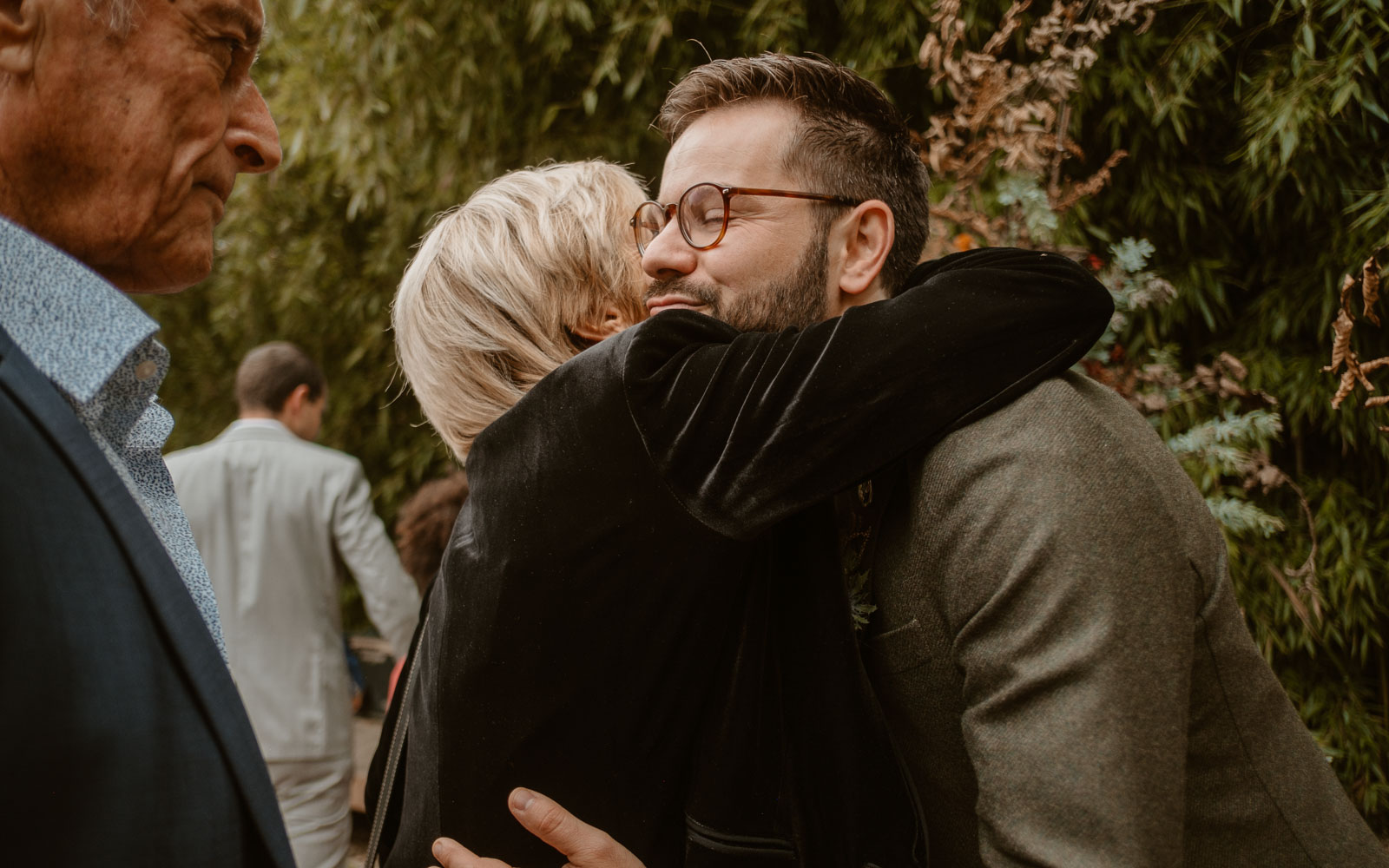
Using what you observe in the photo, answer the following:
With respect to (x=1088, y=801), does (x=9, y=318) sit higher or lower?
higher

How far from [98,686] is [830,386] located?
688mm

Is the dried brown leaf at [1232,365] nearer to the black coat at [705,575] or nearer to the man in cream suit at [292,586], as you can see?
the black coat at [705,575]

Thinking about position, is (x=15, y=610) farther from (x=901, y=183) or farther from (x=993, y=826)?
(x=901, y=183)

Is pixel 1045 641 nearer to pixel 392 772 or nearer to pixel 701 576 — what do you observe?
pixel 701 576

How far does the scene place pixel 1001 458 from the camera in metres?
0.99

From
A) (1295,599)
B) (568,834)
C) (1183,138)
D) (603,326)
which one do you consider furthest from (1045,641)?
(1183,138)

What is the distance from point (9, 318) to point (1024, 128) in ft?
7.20

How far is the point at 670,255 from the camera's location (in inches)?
54.8

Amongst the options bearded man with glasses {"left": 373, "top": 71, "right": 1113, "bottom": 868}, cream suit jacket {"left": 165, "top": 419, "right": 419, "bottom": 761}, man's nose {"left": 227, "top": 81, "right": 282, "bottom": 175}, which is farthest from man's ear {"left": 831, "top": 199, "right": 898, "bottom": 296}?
cream suit jacket {"left": 165, "top": 419, "right": 419, "bottom": 761}

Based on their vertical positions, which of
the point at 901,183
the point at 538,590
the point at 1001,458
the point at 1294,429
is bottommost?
the point at 1294,429

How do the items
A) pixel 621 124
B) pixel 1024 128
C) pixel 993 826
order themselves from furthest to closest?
1. pixel 621 124
2. pixel 1024 128
3. pixel 993 826

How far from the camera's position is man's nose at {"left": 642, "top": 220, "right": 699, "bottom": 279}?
139cm

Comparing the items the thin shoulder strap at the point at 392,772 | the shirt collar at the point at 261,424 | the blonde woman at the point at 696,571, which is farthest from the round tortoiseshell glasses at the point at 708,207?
the shirt collar at the point at 261,424

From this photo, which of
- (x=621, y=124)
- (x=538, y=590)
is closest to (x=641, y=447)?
(x=538, y=590)
